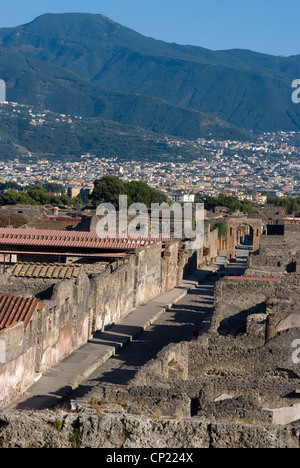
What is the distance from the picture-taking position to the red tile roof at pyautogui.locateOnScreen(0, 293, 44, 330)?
1617 cm

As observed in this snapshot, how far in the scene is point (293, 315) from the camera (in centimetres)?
1788

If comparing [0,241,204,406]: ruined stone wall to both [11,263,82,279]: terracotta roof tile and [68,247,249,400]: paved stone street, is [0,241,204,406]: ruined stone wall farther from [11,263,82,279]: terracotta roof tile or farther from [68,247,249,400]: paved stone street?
[68,247,249,400]: paved stone street

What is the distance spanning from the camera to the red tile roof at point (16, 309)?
637 inches

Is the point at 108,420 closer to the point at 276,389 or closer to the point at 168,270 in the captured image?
the point at 276,389

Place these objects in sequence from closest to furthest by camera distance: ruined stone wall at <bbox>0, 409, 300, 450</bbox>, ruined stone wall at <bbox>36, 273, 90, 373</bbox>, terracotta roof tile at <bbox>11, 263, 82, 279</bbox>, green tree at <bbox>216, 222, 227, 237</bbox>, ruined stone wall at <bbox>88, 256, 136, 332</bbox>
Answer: ruined stone wall at <bbox>0, 409, 300, 450</bbox> → ruined stone wall at <bbox>36, 273, 90, 373</bbox> → terracotta roof tile at <bbox>11, 263, 82, 279</bbox> → ruined stone wall at <bbox>88, 256, 136, 332</bbox> → green tree at <bbox>216, 222, 227, 237</bbox>

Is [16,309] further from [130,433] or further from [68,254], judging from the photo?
[68,254]

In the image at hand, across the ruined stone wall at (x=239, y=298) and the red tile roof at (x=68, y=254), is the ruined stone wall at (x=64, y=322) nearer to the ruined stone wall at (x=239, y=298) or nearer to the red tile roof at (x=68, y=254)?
the ruined stone wall at (x=239, y=298)

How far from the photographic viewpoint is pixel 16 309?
16.7m

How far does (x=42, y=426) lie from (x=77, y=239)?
71.1 feet

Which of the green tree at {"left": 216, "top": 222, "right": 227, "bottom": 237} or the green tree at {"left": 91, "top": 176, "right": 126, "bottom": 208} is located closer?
the green tree at {"left": 216, "top": 222, "right": 227, "bottom": 237}

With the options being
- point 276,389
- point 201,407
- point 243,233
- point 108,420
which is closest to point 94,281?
point 276,389

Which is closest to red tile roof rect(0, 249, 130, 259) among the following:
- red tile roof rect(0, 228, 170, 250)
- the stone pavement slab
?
red tile roof rect(0, 228, 170, 250)

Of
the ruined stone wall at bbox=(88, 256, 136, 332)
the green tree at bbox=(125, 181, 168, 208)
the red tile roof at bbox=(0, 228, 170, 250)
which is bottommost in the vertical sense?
the green tree at bbox=(125, 181, 168, 208)

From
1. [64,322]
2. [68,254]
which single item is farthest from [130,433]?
[68,254]
